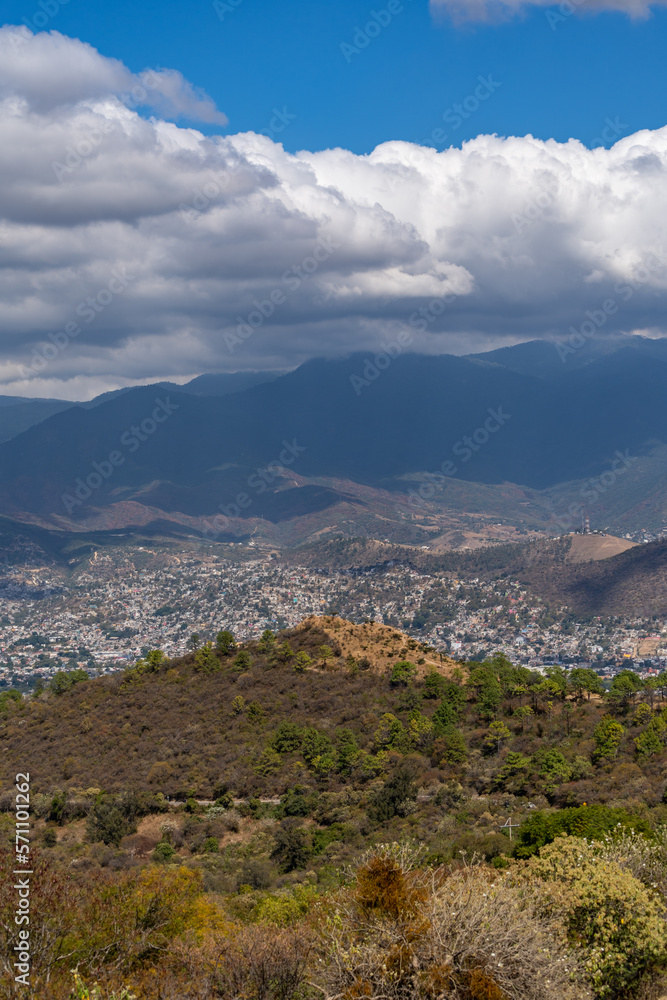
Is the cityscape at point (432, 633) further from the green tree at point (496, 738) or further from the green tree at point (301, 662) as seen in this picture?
the green tree at point (496, 738)

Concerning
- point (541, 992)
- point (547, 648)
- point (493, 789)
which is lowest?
point (547, 648)

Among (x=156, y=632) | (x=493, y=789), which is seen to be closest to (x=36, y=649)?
(x=156, y=632)

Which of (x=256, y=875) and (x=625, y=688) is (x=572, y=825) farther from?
(x=625, y=688)

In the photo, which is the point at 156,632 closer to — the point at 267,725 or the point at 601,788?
the point at 267,725

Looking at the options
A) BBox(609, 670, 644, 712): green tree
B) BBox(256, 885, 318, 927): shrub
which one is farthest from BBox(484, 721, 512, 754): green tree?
BBox(256, 885, 318, 927): shrub

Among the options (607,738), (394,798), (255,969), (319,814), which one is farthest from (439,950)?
(607,738)

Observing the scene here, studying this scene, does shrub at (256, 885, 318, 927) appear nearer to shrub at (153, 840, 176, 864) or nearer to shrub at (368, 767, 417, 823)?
shrub at (153, 840, 176, 864)
